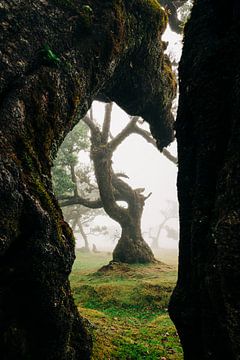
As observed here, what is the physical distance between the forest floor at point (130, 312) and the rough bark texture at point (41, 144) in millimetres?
1620

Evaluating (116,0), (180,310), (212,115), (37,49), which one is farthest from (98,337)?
(116,0)

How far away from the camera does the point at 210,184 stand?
477 cm

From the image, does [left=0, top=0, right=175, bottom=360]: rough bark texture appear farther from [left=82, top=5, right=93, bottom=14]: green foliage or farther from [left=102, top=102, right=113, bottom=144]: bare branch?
[left=102, top=102, right=113, bottom=144]: bare branch

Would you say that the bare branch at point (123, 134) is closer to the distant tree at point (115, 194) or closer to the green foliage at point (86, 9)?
the distant tree at point (115, 194)

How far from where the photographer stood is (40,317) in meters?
4.97

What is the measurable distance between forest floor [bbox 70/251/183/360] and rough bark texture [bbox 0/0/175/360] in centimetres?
162

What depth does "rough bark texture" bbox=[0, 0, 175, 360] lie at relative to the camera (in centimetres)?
468

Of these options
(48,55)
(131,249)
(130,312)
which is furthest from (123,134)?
(48,55)

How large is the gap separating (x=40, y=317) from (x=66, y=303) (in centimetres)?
60

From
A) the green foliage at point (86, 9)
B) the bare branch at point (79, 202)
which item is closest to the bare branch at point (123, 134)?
the bare branch at point (79, 202)

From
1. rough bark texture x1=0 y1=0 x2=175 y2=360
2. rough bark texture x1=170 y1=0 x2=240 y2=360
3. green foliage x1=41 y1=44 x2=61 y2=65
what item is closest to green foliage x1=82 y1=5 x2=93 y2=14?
rough bark texture x1=0 y1=0 x2=175 y2=360

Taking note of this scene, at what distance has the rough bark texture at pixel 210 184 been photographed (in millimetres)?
3629

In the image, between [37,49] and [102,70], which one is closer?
[37,49]

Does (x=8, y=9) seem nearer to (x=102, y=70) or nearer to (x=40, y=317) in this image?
(x=102, y=70)
